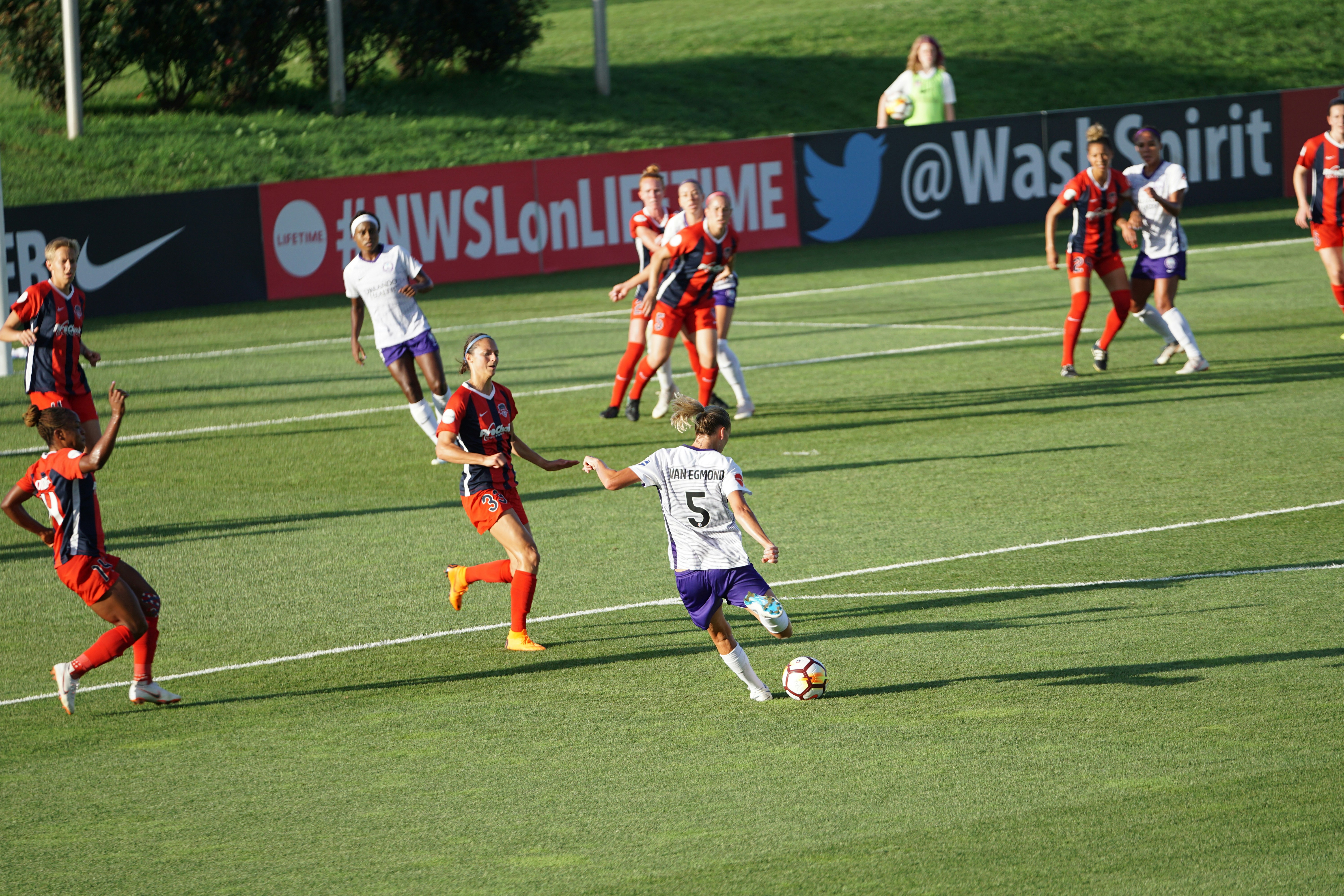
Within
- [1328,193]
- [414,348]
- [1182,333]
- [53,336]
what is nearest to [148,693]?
[53,336]

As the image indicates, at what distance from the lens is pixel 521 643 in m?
9.46

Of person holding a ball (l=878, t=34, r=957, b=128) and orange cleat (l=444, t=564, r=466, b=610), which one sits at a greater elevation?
person holding a ball (l=878, t=34, r=957, b=128)

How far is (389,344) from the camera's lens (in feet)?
49.1

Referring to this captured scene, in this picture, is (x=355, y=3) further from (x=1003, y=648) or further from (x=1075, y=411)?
(x=1003, y=648)

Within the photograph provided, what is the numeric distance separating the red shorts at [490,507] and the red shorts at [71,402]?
196 inches

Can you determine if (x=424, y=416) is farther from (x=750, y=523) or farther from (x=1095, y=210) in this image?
(x=750, y=523)

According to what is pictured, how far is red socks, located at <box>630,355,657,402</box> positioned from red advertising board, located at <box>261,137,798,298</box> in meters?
10.9

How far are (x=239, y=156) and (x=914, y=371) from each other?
1870 centimetres

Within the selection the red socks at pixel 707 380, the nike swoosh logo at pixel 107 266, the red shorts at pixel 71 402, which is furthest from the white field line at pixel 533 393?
the nike swoosh logo at pixel 107 266

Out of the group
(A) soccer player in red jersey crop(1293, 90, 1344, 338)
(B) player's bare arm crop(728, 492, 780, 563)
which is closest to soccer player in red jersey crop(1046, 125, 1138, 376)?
(A) soccer player in red jersey crop(1293, 90, 1344, 338)

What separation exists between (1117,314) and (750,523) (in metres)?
10.7

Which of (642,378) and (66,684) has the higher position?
(642,378)

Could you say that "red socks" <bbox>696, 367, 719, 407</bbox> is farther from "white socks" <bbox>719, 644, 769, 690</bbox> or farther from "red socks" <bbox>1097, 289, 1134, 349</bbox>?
"white socks" <bbox>719, 644, 769, 690</bbox>

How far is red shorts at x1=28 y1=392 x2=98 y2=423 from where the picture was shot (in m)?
13.4
